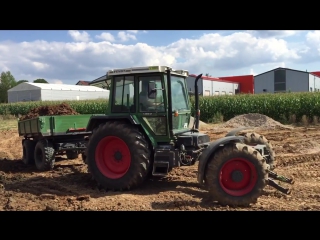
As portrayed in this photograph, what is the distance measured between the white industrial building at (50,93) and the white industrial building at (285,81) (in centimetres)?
2113

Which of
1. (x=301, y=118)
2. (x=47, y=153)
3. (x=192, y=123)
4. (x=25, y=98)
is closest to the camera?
(x=192, y=123)

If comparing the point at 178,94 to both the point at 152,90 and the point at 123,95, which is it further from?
the point at 123,95

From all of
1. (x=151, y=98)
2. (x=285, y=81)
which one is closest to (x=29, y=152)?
(x=151, y=98)

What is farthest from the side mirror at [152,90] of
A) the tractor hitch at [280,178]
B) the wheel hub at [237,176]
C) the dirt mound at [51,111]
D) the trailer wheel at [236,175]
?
the dirt mound at [51,111]

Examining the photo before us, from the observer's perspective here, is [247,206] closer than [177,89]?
Yes

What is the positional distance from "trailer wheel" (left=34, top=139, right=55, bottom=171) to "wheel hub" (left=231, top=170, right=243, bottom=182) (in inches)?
218

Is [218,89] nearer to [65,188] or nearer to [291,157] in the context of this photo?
[291,157]

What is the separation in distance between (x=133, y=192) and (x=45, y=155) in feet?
12.3

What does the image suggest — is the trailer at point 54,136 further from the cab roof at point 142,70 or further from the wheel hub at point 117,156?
the cab roof at point 142,70

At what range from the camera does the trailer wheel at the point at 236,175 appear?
5969mm

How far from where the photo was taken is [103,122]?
25.4 feet

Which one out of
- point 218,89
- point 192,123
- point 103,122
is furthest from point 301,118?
point 218,89

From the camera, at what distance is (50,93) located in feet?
175

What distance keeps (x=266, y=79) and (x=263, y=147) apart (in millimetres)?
39322
